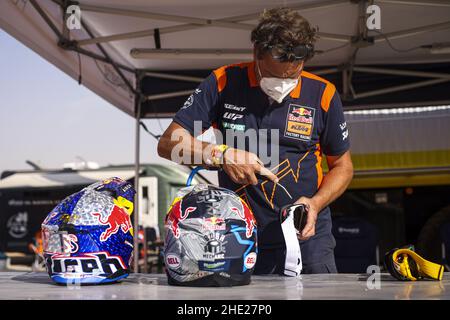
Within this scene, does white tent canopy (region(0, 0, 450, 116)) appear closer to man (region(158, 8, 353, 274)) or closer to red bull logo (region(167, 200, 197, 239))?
man (region(158, 8, 353, 274))

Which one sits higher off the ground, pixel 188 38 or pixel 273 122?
pixel 188 38

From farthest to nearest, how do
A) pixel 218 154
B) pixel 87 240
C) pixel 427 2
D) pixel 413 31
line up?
pixel 413 31
pixel 427 2
pixel 218 154
pixel 87 240

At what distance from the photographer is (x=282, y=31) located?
1911 millimetres

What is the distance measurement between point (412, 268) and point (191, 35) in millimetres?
3862

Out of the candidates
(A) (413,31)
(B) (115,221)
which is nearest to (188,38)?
(A) (413,31)

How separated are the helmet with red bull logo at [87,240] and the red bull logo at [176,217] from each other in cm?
20

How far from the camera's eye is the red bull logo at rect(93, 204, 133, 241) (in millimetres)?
1753

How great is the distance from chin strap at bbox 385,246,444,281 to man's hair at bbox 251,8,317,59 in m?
0.71

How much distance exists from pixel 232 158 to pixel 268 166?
1.12 ft

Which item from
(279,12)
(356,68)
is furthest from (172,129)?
(356,68)

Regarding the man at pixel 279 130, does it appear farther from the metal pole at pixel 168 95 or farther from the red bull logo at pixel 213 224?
the metal pole at pixel 168 95

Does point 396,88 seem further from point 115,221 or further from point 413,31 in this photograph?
point 115,221

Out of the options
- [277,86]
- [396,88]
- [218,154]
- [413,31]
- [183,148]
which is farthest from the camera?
[396,88]

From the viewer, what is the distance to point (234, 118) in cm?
215
